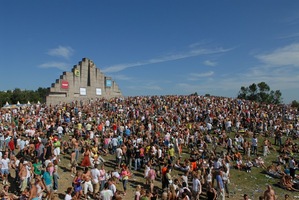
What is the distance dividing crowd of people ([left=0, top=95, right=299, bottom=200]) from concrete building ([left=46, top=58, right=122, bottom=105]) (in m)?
8.21

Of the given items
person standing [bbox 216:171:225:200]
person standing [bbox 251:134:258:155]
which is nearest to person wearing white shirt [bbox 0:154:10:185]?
person standing [bbox 216:171:225:200]

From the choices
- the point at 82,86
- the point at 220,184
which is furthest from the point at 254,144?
the point at 82,86

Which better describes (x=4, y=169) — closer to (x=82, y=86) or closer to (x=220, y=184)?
(x=220, y=184)

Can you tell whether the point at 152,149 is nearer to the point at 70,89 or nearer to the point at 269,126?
the point at 269,126

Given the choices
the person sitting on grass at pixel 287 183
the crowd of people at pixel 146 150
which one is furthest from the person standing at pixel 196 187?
the person sitting on grass at pixel 287 183

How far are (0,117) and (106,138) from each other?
41.1 feet

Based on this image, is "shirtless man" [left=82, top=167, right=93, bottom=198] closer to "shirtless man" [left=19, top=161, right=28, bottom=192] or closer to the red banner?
"shirtless man" [left=19, top=161, right=28, bottom=192]

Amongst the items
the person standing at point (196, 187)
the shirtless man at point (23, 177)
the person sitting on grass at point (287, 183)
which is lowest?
the person sitting on grass at point (287, 183)

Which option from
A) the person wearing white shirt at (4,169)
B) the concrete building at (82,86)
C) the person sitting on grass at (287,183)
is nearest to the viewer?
the person wearing white shirt at (4,169)

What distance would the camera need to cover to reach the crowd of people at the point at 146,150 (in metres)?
13.5

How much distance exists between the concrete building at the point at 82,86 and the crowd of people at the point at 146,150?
8208mm

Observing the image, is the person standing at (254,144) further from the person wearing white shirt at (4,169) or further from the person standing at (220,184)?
the person wearing white shirt at (4,169)

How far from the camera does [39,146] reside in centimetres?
1673

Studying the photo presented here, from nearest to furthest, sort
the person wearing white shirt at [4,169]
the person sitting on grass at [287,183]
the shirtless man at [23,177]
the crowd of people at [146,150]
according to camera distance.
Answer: the shirtless man at [23,177] < the crowd of people at [146,150] < the person wearing white shirt at [4,169] < the person sitting on grass at [287,183]
